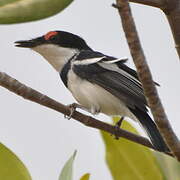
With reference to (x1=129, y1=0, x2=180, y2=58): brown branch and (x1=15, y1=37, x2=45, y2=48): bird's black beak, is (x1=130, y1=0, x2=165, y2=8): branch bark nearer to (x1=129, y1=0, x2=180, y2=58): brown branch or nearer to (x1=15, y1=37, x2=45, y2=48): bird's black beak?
(x1=129, y1=0, x2=180, y2=58): brown branch

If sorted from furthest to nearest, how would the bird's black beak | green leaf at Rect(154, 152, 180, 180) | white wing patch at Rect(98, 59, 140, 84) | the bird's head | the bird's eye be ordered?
the bird's eye
the bird's head
the bird's black beak
white wing patch at Rect(98, 59, 140, 84)
green leaf at Rect(154, 152, 180, 180)

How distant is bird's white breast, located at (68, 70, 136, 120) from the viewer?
2640mm

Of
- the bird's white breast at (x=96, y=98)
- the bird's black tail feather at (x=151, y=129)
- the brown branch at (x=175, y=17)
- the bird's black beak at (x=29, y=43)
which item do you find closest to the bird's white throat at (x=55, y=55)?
the bird's black beak at (x=29, y=43)

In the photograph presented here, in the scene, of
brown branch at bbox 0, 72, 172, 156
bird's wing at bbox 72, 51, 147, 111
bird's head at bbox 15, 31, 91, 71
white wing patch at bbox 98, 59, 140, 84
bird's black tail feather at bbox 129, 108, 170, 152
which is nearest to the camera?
brown branch at bbox 0, 72, 172, 156

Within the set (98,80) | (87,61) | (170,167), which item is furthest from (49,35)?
(170,167)

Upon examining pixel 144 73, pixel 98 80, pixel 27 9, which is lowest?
pixel 98 80

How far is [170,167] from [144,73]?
0.53 m

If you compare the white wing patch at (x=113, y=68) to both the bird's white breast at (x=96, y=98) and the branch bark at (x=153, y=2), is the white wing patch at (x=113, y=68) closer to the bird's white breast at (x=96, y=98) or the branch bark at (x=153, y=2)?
the bird's white breast at (x=96, y=98)

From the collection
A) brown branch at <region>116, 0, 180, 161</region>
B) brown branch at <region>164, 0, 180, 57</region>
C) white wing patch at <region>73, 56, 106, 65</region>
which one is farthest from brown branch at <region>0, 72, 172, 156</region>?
white wing patch at <region>73, 56, 106, 65</region>

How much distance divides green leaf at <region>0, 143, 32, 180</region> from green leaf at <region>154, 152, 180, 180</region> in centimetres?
50

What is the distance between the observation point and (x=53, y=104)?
1683mm

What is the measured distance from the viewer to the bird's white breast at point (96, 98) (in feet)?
8.66

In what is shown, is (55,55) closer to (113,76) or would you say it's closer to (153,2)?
(113,76)

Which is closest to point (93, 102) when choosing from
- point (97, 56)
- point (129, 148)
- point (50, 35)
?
point (97, 56)
